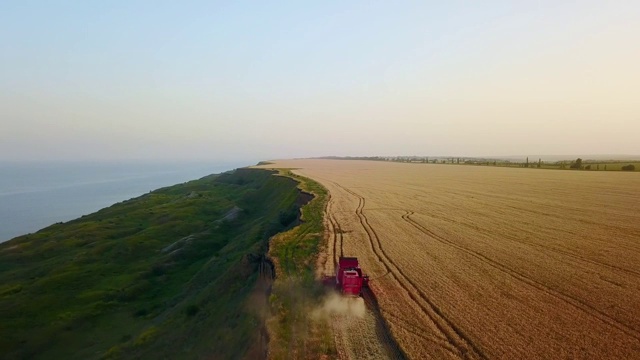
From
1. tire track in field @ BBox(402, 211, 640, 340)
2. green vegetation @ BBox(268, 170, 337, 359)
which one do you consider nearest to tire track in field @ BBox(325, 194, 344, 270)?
green vegetation @ BBox(268, 170, 337, 359)

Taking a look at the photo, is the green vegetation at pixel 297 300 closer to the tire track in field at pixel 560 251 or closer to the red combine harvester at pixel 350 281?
the red combine harvester at pixel 350 281

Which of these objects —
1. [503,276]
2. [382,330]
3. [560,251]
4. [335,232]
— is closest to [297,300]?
[382,330]

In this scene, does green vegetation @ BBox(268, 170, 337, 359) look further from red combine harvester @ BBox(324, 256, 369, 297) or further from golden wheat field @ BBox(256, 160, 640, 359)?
golden wheat field @ BBox(256, 160, 640, 359)

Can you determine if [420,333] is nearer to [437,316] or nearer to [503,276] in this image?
[437,316]

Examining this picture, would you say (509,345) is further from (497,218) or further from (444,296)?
(497,218)

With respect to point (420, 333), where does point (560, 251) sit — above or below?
above

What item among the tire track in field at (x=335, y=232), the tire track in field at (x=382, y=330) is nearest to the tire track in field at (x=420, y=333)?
the tire track in field at (x=382, y=330)

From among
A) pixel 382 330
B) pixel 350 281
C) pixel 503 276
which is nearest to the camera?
pixel 382 330
